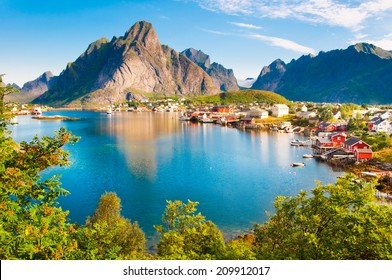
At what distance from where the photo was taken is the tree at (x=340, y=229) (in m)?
6.71

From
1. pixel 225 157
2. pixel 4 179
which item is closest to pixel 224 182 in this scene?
pixel 225 157

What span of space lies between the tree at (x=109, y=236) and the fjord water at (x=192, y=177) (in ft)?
12.2

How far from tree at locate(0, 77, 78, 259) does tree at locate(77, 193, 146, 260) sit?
0.34m

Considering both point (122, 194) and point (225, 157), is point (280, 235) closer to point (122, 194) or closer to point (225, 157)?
point (122, 194)

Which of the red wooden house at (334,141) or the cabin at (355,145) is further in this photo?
the red wooden house at (334,141)

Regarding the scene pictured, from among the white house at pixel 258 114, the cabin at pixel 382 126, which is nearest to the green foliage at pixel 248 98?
the white house at pixel 258 114

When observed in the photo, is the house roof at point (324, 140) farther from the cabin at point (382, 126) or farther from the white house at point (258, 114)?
the white house at point (258, 114)

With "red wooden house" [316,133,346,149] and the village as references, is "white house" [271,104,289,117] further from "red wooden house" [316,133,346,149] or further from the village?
"red wooden house" [316,133,346,149]

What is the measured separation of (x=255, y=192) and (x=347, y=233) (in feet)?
72.1

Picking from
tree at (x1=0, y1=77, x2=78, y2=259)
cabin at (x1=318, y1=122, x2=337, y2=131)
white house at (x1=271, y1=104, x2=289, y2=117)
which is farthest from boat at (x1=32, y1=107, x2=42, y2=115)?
tree at (x1=0, y1=77, x2=78, y2=259)

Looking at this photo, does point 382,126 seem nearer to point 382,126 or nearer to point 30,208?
point 382,126

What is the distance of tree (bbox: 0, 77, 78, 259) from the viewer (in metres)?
5.36

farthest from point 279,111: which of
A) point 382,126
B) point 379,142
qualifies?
point 379,142

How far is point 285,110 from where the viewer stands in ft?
337
